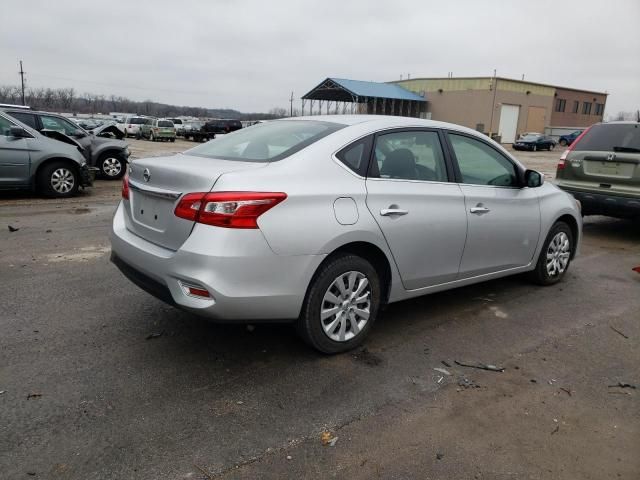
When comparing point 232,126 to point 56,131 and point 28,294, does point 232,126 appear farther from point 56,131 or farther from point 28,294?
point 28,294

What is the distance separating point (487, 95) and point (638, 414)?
2052 inches

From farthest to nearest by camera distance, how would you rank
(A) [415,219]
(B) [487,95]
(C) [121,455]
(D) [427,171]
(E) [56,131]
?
1. (B) [487,95]
2. (E) [56,131]
3. (D) [427,171]
4. (A) [415,219]
5. (C) [121,455]

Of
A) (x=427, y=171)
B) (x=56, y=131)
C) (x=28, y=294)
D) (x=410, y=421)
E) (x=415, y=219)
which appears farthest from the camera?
(x=56, y=131)

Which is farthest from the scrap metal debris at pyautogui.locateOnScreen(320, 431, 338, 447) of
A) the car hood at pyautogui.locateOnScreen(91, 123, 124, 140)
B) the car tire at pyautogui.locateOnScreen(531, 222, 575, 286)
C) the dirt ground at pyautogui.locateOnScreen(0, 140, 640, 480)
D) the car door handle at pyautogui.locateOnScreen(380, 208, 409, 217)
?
the car hood at pyautogui.locateOnScreen(91, 123, 124, 140)

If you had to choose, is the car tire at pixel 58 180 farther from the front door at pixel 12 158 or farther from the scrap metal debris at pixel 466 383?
the scrap metal debris at pixel 466 383

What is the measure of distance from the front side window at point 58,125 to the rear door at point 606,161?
1011cm

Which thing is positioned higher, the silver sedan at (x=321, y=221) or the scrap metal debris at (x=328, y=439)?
the silver sedan at (x=321, y=221)

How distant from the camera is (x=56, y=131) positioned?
1092cm

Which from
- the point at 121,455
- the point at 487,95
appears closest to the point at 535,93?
the point at 487,95

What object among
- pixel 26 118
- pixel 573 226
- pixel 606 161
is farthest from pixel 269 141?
pixel 26 118

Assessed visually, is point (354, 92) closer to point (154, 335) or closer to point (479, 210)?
point (479, 210)

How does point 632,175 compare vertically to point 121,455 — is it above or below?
above

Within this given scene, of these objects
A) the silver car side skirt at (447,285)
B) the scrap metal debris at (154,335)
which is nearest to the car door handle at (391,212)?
the silver car side skirt at (447,285)

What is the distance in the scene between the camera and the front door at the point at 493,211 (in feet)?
14.0
